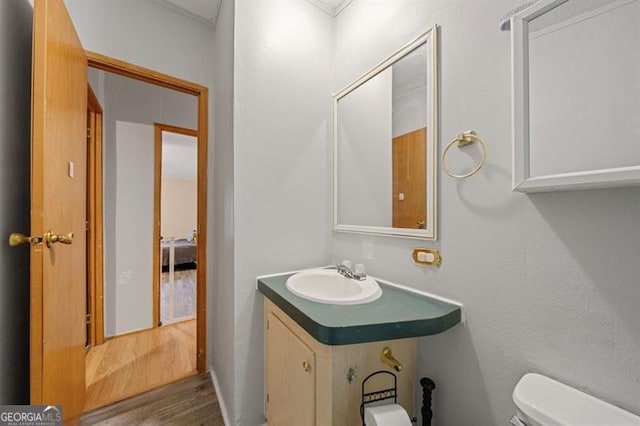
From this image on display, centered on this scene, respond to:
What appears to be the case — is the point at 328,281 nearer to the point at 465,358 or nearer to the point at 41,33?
the point at 465,358

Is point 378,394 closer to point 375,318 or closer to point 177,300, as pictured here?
point 375,318

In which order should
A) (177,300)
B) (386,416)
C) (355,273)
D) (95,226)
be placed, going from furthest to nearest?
(177,300), (95,226), (355,273), (386,416)

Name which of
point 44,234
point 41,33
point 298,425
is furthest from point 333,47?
point 298,425

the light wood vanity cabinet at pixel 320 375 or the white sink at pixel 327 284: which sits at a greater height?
the white sink at pixel 327 284

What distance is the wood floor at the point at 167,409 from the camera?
1.47 metres

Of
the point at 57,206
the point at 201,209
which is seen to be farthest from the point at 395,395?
the point at 201,209

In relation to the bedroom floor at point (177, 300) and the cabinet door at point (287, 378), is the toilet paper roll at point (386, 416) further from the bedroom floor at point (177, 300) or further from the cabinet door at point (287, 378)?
the bedroom floor at point (177, 300)

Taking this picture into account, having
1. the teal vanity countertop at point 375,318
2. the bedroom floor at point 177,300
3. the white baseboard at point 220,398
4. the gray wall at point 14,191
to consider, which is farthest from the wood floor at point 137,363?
the teal vanity countertop at point 375,318

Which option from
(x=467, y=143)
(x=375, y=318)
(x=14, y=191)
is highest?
(x=467, y=143)

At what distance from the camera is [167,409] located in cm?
156

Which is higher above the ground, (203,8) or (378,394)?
(203,8)

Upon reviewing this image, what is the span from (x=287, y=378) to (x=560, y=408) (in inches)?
35.4

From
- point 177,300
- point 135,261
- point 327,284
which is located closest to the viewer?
point 327,284

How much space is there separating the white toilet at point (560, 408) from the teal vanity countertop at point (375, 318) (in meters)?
0.25
